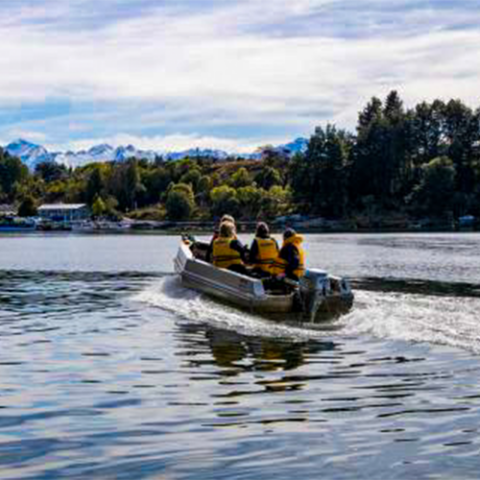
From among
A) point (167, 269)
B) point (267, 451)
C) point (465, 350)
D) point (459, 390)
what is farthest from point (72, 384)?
point (167, 269)

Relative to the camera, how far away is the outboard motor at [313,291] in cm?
2070

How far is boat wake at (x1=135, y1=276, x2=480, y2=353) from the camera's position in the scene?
18.5m

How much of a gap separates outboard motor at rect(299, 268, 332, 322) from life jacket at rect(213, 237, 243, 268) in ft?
14.1

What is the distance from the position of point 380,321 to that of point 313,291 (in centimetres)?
164

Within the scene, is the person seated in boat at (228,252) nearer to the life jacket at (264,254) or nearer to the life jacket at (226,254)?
the life jacket at (226,254)

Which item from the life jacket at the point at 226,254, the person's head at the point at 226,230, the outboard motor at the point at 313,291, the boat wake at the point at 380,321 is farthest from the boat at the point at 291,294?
the person's head at the point at 226,230

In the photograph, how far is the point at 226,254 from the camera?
2503cm

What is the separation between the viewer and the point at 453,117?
15750 cm

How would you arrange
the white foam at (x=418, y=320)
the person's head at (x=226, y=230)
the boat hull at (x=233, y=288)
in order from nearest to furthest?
1. the white foam at (x=418, y=320)
2. the boat hull at (x=233, y=288)
3. the person's head at (x=226, y=230)

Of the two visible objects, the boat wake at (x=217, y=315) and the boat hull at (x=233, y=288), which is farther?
the boat hull at (x=233, y=288)

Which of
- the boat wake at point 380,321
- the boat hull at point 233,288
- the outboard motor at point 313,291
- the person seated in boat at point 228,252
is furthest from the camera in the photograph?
the person seated in boat at point 228,252

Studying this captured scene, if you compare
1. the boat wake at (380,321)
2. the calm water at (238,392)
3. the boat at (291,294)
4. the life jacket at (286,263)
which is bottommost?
the calm water at (238,392)

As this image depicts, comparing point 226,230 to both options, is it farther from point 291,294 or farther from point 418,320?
point 418,320

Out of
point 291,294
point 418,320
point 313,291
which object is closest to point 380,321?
point 418,320
